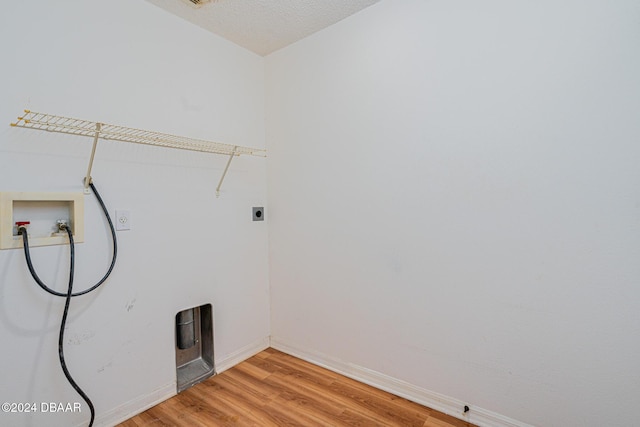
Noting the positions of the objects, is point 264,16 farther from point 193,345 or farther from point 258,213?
point 193,345

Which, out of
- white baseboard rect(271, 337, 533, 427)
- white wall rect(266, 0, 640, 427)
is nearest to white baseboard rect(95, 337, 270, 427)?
white baseboard rect(271, 337, 533, 427)

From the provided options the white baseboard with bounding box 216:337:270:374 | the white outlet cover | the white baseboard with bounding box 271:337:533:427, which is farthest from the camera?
the white baseboard with bounding box 216:337:270:374

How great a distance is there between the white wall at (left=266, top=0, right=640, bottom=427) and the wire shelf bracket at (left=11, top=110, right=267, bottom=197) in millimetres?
613

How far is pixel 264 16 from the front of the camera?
203 cm

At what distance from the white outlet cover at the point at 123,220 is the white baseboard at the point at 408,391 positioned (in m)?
1.54

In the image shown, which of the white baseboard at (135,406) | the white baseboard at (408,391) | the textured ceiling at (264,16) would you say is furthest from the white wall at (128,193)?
the white baseboard at (408,391)

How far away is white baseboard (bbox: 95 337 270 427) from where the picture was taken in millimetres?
1672

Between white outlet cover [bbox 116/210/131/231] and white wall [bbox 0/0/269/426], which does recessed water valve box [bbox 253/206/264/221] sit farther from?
white outlet cover [bbox 116/210/131/231]

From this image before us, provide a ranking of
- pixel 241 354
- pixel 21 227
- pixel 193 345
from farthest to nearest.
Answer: pixel 241 354
pixel 193 345
pixel 21 227

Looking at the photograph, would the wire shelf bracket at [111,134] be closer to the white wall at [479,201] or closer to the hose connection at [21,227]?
the hose connection at [21,227]

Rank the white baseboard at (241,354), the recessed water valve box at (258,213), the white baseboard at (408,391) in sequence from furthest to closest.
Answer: the recessed water valve box at (258,213), the white baseboard at (241,354), the white baseboard at (408,391)

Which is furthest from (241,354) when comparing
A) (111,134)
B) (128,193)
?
(111,134)

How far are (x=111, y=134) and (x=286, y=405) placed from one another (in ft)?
6.17

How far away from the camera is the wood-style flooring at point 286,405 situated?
170cm
